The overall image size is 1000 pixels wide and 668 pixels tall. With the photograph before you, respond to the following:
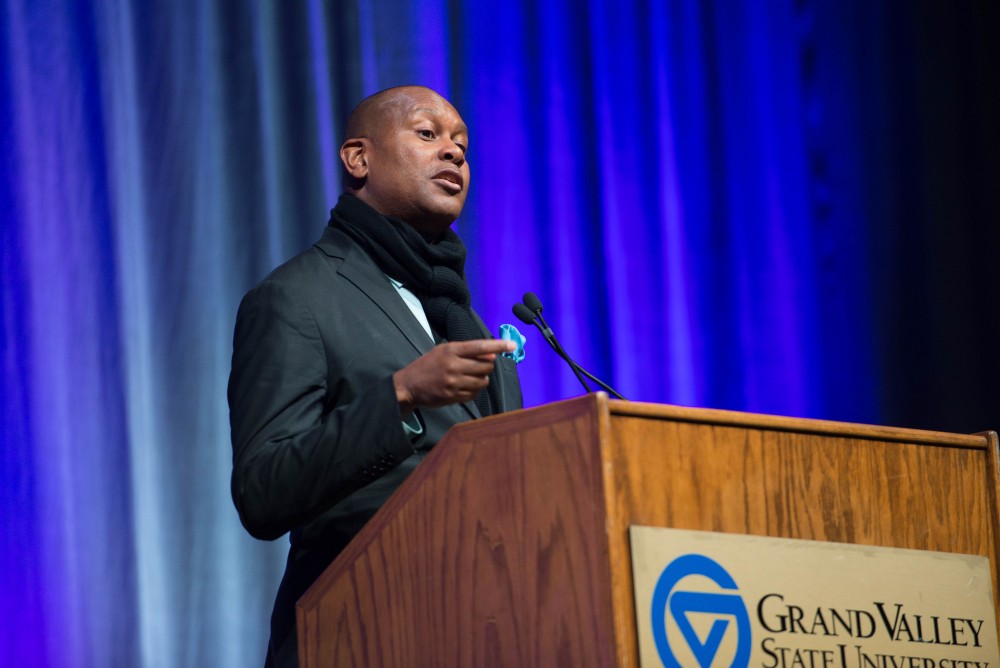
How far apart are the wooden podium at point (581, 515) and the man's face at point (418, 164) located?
834 millimetres

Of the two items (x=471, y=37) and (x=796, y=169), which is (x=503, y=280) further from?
(x=796, y=169)

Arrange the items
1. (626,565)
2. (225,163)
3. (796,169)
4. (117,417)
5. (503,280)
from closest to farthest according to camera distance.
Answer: (626,565), (117,417), (225,163), (503,280), (796,169)

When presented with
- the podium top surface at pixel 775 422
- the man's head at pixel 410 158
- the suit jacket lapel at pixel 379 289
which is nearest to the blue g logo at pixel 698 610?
the podium top surface at pixel 775 422

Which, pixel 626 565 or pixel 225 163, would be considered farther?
pixel 225 163

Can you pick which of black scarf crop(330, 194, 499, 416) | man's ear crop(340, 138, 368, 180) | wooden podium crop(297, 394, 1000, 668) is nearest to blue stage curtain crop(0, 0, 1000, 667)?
man's ear crop(340, 138, 368, 180)

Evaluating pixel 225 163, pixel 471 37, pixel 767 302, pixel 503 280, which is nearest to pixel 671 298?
pixel 767 302

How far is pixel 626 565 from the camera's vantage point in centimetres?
138

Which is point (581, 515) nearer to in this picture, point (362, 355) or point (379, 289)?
point (362, 355)

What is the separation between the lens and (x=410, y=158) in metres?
2.38

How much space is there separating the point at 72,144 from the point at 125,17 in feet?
1.19

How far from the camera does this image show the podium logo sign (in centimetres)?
140

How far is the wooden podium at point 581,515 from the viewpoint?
1.40 meters

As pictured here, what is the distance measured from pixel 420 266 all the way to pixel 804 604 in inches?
38.5

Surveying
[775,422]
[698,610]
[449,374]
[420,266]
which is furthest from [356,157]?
[698,610]
